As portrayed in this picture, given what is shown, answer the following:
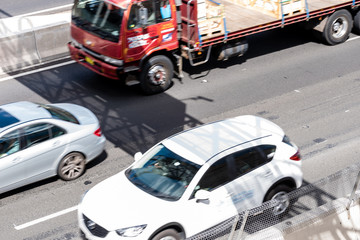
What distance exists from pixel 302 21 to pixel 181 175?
33.0 ft

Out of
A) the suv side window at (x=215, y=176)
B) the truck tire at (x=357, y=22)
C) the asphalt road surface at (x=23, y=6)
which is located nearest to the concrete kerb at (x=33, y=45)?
the asphalt road surface at (x=23, y=6)

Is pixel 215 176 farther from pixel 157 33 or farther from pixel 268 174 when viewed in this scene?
pixel 157 33

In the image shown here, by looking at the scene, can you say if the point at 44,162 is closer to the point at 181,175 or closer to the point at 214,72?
the point at 181,175

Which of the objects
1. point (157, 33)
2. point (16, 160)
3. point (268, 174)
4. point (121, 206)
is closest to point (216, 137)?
point (268, 174)

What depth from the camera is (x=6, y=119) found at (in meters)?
11.0

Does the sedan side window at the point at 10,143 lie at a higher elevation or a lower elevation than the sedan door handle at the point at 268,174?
higher

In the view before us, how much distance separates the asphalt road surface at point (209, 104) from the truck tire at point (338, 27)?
0.92ft

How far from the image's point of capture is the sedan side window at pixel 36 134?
10851 millimetres

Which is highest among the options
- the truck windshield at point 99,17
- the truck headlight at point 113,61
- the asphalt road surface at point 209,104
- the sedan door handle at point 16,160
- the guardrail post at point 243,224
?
the truck windshield at point 99,17

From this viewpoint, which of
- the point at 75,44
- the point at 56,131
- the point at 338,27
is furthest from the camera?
the point at 338,27

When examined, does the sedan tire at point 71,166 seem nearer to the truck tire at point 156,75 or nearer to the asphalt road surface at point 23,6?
the truck tire at point 156,75

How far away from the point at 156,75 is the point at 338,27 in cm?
644

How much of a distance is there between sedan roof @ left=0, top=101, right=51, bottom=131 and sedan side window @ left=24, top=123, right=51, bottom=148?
185 millimetres

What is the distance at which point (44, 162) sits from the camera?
36.0 feet
